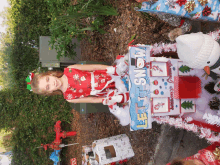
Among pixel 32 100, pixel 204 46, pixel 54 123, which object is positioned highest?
pixel 204 46

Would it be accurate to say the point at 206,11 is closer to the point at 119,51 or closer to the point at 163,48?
the point at 163,48

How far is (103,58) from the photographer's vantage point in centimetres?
368

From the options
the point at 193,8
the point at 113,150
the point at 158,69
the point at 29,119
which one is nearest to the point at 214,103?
the point at 158,69

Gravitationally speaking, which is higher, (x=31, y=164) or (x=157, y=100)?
(x=157, y=100)

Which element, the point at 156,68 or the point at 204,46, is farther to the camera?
the point at 156,68

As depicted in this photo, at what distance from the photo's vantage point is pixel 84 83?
200cm

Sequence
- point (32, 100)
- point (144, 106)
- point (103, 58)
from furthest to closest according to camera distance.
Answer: point (32, 100), point (103, 58), point (144, 106)

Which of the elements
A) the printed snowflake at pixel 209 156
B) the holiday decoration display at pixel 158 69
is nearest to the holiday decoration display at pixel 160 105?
the holiday decoration display at pixel 158 69

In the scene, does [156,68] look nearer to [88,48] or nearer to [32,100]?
[88,48]

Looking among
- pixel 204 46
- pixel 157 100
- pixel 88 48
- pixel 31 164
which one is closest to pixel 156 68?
pixel 157 100

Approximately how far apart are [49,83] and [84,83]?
15.6 inches

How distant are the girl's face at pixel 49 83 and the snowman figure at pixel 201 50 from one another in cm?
134

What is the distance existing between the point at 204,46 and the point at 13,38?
16.0ft

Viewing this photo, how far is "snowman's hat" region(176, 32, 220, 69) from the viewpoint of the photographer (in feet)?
3.76
